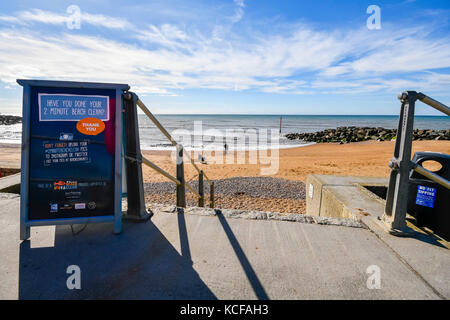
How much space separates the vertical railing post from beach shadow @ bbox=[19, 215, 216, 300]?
7.99ft

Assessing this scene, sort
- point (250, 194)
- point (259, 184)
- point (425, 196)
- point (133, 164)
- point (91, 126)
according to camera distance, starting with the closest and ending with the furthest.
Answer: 1. point (91, 126)
2. point (133, 164)
3. point (425, 196)
4. point (250, 194)
5. point (259, 184)

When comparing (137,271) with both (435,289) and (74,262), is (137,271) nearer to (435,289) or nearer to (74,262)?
(74,262)

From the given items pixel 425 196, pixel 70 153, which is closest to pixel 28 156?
pixel 70 153

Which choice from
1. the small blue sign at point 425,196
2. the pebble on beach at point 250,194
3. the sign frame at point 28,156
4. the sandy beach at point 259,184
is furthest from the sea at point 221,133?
the sign frame at point 28,156

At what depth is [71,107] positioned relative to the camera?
2.79 m

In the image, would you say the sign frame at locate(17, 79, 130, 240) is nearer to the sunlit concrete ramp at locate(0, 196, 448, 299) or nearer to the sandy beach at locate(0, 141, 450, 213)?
the sunlit concrete ramp at locate(0, 196, 448, 299)

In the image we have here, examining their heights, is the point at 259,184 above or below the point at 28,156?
below

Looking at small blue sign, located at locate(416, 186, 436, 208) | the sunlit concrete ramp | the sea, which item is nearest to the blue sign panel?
the sunlit concrete ramp

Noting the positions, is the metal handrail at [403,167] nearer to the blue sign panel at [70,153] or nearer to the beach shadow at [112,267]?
the beach shadow at [112,267]

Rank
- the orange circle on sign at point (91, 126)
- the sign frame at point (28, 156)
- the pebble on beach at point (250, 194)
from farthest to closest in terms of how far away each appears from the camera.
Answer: the pebble on beach at point (250, 194) < the orange circle on sign at point (91, 126) < the sign frame at point (28, 156)

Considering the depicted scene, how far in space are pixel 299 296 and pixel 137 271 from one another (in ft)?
4.63

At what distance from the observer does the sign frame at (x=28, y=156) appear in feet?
8.78

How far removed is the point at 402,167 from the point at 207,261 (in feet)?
8.08

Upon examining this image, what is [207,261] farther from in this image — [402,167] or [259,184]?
[259,184]
